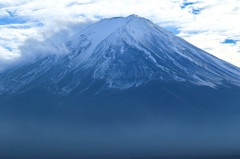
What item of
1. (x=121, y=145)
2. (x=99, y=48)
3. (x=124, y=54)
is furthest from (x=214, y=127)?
(x=99, y=48)

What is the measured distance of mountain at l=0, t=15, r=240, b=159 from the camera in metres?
106

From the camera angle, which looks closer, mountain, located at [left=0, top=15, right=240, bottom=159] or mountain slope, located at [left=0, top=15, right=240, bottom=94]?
mountain, located at [left=0, top=15, right=240, bottom=159]

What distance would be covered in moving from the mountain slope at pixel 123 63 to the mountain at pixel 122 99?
1.05ft

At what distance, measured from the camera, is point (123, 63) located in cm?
15025

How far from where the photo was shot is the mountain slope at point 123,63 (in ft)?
472

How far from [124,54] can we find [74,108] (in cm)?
3012

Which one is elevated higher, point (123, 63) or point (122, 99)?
point (123, 63)

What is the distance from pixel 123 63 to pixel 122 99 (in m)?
19.6

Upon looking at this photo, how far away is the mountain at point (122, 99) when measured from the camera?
10606 centimetres

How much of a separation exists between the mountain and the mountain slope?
0.32 m

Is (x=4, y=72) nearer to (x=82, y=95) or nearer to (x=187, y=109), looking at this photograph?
(x=82, y=95)

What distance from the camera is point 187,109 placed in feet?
429

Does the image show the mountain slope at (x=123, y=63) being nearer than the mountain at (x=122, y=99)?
No

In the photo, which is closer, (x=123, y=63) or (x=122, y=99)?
(x=122, y=99)
